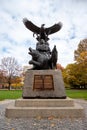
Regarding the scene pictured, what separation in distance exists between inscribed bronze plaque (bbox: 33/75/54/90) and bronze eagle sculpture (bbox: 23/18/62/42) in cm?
250

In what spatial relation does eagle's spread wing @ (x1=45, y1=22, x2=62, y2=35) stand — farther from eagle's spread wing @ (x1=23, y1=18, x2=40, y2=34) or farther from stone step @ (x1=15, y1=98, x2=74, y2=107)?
stone step @ (x1=15, y1=98, x2=74, y2=107)

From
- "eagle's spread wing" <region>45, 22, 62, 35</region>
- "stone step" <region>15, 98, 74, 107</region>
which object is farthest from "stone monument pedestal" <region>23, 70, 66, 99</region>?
"eagle's spread wing" <region>45, 22, 62, 35</region>

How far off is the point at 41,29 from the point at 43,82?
3.02 metres

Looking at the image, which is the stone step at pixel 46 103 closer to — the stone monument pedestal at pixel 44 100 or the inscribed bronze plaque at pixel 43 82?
the stone monument pedestal at pixel 44 100

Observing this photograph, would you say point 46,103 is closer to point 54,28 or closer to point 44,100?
point 44,100

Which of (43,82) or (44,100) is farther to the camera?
(43,82)

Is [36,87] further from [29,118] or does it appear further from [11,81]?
[11,81]

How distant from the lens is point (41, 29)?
11398 mm

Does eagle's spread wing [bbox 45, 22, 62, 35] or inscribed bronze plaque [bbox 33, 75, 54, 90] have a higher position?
eagle's spread wing [bbox 45, 22, 62, 35]

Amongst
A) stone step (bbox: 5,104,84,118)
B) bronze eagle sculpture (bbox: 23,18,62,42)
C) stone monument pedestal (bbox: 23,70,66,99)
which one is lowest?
stone step (bbox: 5,104,84,118)

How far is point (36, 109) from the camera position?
28.1ft

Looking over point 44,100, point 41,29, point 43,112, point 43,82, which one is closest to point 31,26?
point 41,29

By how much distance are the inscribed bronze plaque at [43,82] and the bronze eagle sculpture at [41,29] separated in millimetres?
2504

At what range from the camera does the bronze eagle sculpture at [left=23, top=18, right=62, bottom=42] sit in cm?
1150
